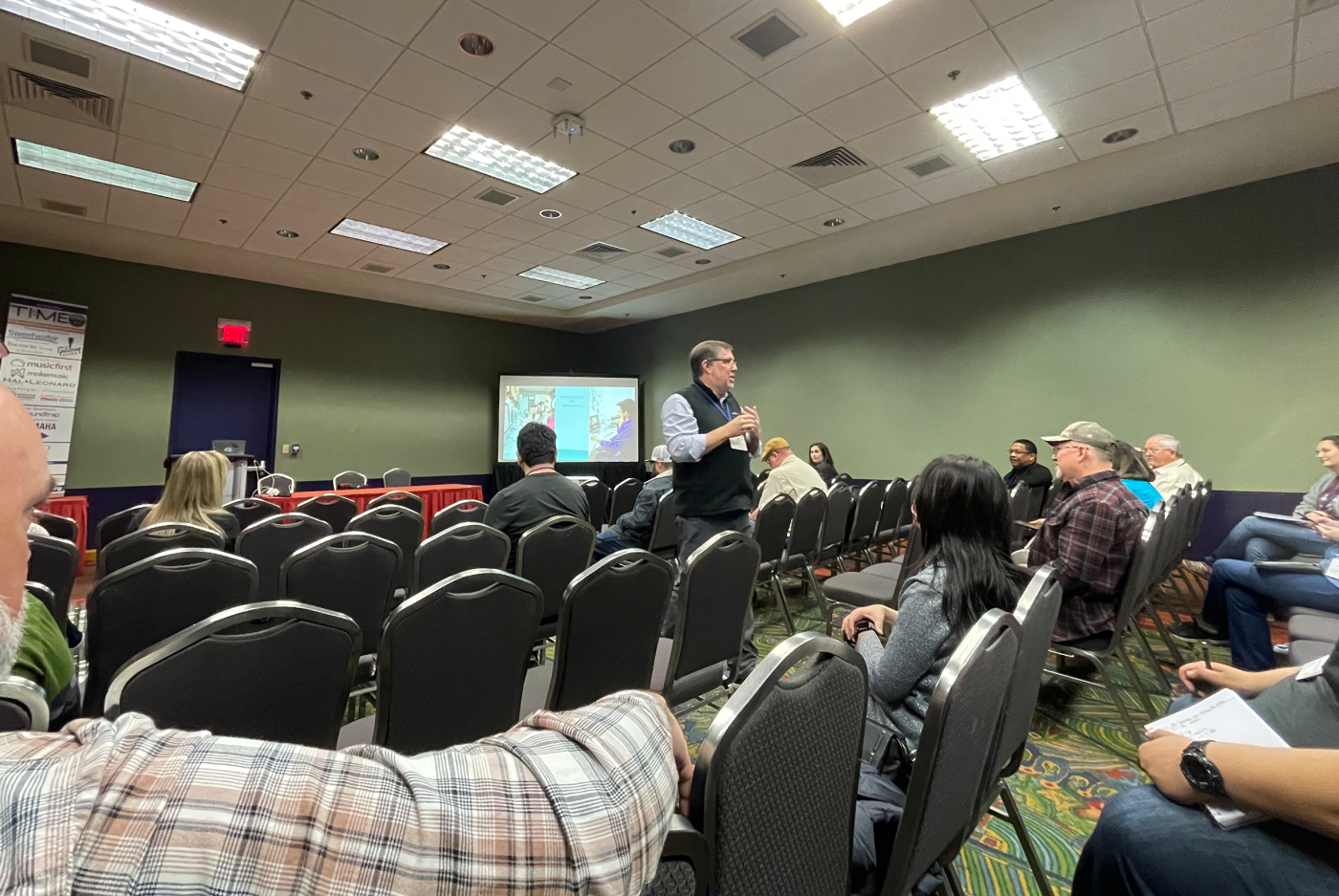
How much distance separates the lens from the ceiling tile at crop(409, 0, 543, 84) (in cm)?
300

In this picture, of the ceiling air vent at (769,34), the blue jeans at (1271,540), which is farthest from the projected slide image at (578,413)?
the blue jeans at (1271,540)

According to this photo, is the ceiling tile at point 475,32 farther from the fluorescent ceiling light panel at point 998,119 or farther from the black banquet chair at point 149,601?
the black banquet chair at point 149,601

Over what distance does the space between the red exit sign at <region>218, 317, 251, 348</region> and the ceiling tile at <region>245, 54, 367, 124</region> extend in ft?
16.1

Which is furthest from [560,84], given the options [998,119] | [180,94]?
[998,119]

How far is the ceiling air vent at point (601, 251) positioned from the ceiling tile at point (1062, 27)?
4192mm

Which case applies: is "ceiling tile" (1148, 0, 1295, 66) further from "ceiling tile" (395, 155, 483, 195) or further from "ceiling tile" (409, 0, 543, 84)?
"ceiling tile" (395, 155, 483, 195)

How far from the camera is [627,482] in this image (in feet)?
18.2

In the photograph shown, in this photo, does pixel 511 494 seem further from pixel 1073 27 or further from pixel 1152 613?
pixel 1073 27

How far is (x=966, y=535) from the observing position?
1441mm

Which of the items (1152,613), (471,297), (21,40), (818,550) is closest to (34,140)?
(21,40)

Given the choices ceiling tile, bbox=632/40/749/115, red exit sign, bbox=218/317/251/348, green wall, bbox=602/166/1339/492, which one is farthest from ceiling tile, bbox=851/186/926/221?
red exit sign, bbox=218/317/251/348

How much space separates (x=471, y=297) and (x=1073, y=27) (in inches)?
300

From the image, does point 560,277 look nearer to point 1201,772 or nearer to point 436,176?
point 436,176

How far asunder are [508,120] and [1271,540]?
5721mm
